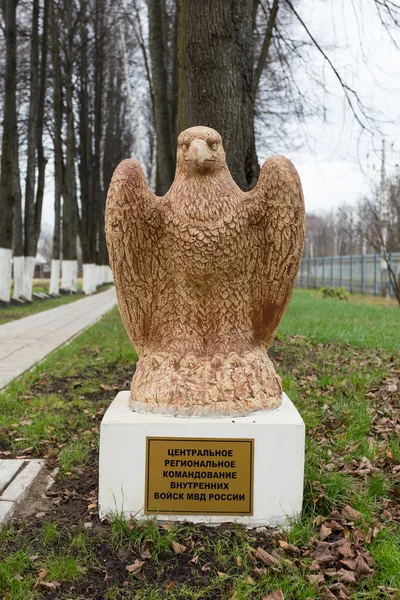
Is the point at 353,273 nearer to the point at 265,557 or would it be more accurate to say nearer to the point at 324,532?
the point at 324,532

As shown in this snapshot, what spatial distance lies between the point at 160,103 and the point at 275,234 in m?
6.18

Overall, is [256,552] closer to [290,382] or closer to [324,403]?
[324,403]

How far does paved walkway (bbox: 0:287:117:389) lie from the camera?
6.64 meters

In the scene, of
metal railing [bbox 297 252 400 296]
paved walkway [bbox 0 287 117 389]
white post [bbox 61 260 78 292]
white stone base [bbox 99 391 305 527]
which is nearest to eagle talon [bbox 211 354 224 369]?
white stone base [bbox 99 391 305 527]

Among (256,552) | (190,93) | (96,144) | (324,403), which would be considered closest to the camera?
(256,552)

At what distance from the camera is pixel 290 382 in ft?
16.1

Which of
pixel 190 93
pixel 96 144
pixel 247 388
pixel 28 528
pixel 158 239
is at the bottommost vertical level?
pixel 28 528

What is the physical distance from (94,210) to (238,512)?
21396 mm

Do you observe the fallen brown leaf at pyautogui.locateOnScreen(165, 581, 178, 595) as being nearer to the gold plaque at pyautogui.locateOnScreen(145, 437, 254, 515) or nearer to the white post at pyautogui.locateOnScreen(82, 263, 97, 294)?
the gold plaque at pyautogui.locateOnScreen(145, 437, 254, 515)

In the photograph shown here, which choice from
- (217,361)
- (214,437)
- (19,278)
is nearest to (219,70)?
(217,361)

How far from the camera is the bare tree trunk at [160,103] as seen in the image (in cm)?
808

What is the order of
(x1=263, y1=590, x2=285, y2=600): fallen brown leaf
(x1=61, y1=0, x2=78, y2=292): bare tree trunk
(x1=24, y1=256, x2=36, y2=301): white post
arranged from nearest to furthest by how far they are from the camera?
1. (x1=263, y1=590, x2=285, y2=600): fallen brown leaf
2. (x1=24, y1=256, x2=36, y2=301): white post
3. (x1=61, y1=0, x2=78, y2=292): bare tree trunk

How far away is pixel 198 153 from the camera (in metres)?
2.67

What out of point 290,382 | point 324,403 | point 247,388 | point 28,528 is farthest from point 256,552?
point 290,382
